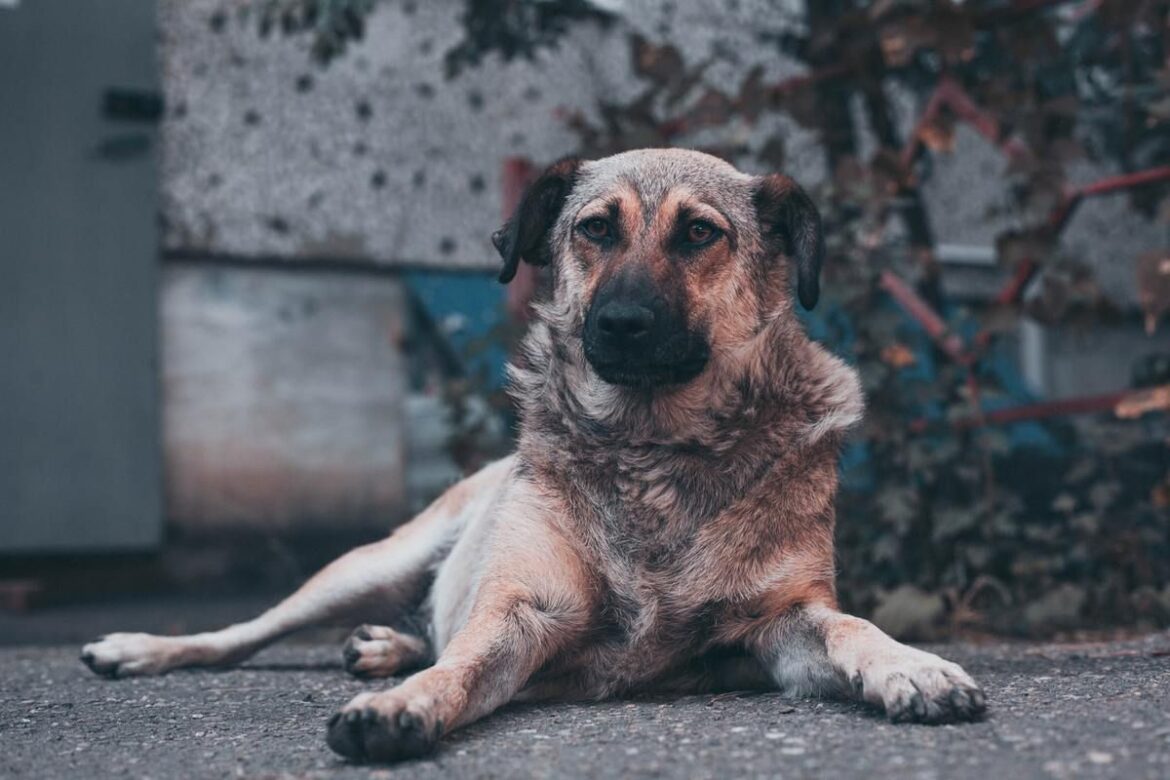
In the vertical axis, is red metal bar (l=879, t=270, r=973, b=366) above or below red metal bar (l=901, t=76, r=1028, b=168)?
below

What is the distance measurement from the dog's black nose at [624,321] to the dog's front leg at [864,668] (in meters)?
0.80

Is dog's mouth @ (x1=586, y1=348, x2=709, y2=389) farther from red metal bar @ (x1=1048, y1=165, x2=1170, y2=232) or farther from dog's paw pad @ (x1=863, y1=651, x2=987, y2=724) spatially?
red metal bar @ (x1=1048, y1=165, x2=1170, y2=232)

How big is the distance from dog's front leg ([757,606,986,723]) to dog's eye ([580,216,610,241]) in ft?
3.90

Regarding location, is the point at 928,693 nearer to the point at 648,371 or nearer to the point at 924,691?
the point at 924,691

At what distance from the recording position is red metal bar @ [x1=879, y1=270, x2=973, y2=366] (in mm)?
5246

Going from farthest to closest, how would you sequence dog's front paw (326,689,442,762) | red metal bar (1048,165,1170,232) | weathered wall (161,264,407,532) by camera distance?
1. weathered wall (161,264,407,532)
2. red metal bar (1048,165,1170,232)
3. dog's front paw (326,689,442,762)

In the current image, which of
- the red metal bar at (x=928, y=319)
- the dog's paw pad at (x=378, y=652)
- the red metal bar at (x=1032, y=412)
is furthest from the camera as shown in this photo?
the red metal bar at (x=928, y=319)

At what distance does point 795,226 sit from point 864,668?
145cm

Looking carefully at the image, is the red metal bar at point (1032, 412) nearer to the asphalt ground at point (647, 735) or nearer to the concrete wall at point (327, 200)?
the asphalt ground at point (647, 735)

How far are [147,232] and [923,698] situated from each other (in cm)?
598

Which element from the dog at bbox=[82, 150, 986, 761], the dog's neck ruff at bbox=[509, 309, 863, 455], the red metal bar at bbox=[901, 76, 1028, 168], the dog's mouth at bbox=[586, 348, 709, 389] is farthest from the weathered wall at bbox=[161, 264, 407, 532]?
the dog's mouth at bbox=[586, 348, 709, 389]

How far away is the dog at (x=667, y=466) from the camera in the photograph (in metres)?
3.04

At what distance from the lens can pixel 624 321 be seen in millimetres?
3123

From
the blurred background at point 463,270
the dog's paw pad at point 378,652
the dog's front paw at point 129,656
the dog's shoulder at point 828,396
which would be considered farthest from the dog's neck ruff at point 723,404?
the dog's front paw at point 129,656
